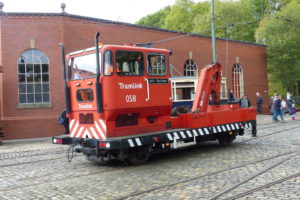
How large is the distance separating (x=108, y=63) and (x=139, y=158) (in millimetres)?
2649

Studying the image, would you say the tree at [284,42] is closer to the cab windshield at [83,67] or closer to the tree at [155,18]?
the cab windshield at [83,67]

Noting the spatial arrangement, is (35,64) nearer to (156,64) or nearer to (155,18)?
(156,64)

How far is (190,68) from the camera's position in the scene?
25.7 m

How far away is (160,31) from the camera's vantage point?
76.0 ft

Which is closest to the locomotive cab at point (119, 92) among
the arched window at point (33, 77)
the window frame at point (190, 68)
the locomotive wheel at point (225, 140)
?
the locomotive wheel at point (225, 140)

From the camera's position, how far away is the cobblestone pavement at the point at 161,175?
635 centimetres

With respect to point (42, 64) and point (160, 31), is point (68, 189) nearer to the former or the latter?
point (42, 64)

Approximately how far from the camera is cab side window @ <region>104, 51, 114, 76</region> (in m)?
8.33

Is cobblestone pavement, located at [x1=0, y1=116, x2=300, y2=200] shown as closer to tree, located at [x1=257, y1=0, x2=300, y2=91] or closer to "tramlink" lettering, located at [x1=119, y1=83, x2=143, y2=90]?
"tramlink" lettering, located at [x1=119, y1=83, x2=143, y2=90]

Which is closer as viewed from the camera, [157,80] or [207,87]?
[157,80]

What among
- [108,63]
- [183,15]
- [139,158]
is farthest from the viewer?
[183,15]

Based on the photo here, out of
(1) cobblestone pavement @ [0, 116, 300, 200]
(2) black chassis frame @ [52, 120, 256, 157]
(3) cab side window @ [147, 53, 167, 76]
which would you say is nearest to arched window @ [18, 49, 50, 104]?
(1) cobblestone pavement @ [0, 116, 300, 200]

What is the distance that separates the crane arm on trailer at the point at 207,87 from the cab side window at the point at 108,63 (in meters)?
3.55

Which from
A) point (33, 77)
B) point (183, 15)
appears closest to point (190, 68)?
point (33, 77)
